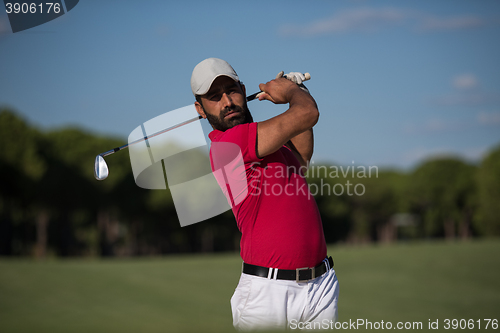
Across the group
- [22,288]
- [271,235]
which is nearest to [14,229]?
[22,288]

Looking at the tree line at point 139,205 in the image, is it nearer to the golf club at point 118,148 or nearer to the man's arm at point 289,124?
the golf club at point 118,148

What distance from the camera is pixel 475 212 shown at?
6625 cm

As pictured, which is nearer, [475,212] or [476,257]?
[476,257]

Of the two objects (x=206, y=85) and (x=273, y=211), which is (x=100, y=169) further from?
(x=273, y=211)

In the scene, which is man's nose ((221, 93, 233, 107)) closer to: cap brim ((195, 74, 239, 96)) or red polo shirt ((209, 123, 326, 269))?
cap brim ((195, 74, 239, 96))

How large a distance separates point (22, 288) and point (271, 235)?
1859 centimetres

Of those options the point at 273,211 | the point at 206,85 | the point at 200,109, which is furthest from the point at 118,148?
the point at 273,211

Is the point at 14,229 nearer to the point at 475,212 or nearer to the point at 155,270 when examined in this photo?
the point at 155,270

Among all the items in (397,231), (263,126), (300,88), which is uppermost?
(300,88)

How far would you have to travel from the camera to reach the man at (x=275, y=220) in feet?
11.3

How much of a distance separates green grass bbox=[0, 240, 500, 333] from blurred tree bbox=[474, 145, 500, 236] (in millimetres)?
29284

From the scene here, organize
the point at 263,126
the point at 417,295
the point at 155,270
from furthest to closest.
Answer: the point at 155,270, the point at 417,295, the point at 263,126

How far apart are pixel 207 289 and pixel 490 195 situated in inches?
1844

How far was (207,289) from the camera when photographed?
833 inches
